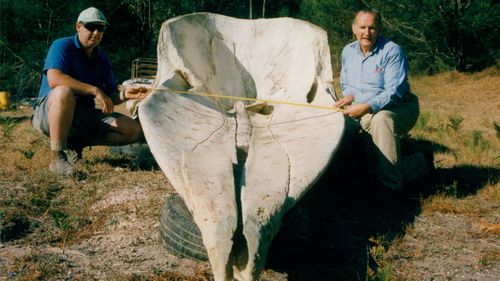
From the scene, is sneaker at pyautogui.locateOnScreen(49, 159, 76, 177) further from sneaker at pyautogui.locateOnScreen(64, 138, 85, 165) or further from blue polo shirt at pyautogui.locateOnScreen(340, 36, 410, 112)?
blue polo shirt at pyautogui.locateOnScreen(340, 36, 410, 112)

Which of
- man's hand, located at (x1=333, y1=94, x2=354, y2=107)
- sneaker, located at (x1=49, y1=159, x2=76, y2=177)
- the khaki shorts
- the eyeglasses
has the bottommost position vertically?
sneaker, located at (x1=49, y1=159, x2=76, y2=177)

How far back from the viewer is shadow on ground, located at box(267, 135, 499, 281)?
8.48 feet

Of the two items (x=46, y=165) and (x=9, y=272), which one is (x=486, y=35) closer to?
(x=46, y=165)

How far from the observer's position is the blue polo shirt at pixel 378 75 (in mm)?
3740

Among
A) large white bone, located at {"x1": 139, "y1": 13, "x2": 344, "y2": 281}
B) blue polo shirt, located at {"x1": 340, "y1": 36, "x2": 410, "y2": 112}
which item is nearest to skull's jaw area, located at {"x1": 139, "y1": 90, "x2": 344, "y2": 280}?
large white bone, located at {"x1": 139, "y1": 13, "x2": 344, "y2": 281}

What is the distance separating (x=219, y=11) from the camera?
19.3m

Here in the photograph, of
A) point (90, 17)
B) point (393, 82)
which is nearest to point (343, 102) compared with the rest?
point (393, 82)

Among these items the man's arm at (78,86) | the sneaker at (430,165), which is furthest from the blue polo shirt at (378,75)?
the man's arm at (78,86)

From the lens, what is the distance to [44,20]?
575 inches

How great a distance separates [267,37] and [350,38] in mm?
12446

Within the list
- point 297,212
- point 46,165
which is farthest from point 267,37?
point 297,212

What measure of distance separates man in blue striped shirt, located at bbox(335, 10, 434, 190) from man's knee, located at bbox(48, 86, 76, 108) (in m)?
2.10

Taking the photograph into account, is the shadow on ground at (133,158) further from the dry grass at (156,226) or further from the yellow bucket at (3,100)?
the yellow bucket at (3,100)

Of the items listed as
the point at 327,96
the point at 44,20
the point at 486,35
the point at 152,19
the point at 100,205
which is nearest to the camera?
the point at 100,205
